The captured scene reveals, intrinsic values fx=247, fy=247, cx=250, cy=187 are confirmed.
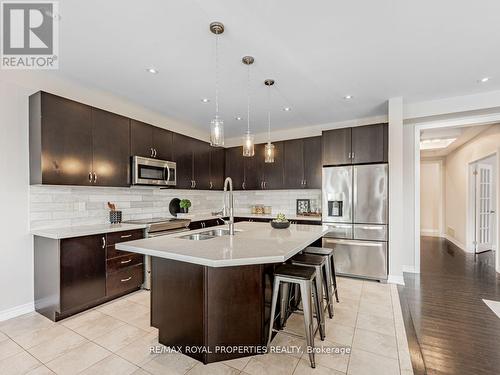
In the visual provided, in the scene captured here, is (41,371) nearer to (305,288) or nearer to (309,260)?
(305,288)

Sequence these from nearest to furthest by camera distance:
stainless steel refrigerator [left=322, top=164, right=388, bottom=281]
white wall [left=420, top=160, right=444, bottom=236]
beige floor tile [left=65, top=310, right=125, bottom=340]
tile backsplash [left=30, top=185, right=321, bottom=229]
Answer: beige floor tile [left=65, top=310, right=125, bottom=340] < tile backsplash [left=30, top=185, right=321, bottom=229] < stainless steel refrigerator [left=322, top=164, right=388, bottom=281] < white wall [left=420, top=160, right=444, bottom=236]

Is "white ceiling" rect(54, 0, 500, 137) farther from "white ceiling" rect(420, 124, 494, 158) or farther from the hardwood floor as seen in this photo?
the hardwood floor

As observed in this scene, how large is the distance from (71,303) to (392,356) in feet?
9.96

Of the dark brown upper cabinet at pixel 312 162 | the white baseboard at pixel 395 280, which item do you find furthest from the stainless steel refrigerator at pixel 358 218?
the dark brown upper cabinet at pixel 312 162

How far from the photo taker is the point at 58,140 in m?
2.70

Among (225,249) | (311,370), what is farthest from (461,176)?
(225,249)

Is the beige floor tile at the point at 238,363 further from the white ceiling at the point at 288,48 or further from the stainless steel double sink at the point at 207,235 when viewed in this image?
the white ceiling at the point at 288,48

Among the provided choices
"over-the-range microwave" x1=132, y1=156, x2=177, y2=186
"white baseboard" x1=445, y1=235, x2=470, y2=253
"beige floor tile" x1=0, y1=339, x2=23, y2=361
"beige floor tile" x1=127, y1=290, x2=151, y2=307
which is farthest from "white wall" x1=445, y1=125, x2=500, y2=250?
"beige floor tile" x1=0, y1=339, x2=23, y2=361

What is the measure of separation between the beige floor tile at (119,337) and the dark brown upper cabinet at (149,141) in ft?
7.19

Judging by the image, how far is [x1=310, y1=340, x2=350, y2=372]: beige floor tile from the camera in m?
1.84

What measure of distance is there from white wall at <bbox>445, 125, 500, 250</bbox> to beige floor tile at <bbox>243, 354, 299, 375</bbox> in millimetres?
5065

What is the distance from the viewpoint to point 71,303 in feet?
8.41

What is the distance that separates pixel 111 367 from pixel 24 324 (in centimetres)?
136

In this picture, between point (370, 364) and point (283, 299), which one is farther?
point (283, 299)
